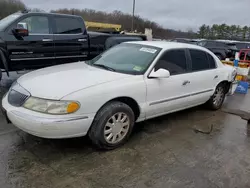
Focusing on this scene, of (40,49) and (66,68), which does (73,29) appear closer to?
(40,49)

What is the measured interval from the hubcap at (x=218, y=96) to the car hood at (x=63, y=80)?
8.72 feet

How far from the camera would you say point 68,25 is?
6.78m

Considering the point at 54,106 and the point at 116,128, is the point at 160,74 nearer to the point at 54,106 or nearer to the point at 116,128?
the point at 116,128

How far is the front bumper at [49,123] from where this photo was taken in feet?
9.34

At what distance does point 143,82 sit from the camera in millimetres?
3631

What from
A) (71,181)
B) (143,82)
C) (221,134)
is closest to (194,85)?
(221,134)

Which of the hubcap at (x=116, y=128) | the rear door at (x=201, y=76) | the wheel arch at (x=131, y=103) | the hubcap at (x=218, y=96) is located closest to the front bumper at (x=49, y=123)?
the hubcap at (x=116, y=128)

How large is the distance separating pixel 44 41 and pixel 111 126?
385cm

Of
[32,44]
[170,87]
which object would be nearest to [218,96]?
[170,87]

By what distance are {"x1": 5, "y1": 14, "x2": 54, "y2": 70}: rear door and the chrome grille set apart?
9.50ft

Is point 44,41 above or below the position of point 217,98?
above

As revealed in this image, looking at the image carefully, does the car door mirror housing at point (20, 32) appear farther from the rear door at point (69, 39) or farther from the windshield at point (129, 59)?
the windshield at point (129, 59)

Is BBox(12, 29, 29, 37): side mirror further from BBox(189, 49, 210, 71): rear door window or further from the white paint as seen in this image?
BBox(189, 49, 210, 71): rear door window

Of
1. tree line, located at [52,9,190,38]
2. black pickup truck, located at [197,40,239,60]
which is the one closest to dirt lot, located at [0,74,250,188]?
black pickup truck, located at [197,40,239,60]
